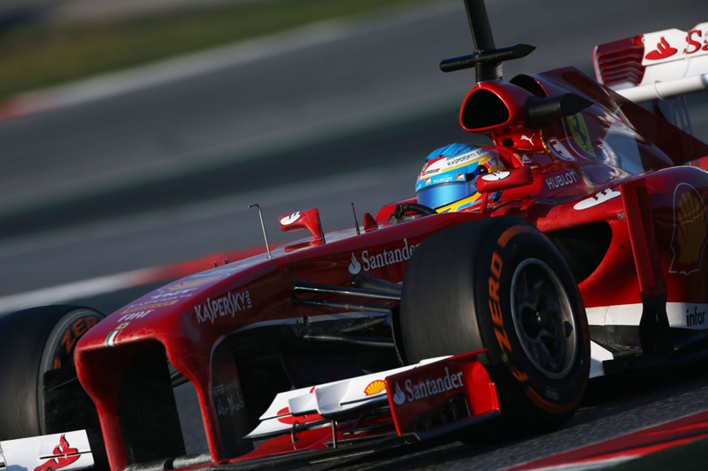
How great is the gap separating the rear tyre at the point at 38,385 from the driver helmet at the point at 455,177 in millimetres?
1951

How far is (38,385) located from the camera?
195 inches

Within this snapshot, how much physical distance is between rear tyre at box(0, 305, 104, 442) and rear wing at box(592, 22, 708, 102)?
4.00m

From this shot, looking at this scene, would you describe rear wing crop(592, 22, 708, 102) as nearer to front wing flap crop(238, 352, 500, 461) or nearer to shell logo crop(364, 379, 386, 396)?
front wing flap crop(238, 352, 500, 461)

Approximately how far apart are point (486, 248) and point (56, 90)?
18466 mm

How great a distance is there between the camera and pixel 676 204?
527 centimetres

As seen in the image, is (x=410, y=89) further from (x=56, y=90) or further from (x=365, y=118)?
(x=56, y=90)

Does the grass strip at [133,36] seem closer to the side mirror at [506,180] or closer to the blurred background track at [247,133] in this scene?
the blurred background track at [247,133]

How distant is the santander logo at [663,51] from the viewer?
747 cm

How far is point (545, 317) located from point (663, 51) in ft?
12.2

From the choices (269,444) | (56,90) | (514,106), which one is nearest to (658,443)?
(269,444)

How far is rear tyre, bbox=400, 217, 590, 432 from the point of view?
13.2 ft

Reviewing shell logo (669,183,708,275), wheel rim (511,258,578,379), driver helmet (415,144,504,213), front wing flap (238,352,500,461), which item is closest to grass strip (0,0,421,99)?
driver helmet (415,144,504,213)

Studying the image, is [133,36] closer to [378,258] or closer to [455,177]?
[455,177]

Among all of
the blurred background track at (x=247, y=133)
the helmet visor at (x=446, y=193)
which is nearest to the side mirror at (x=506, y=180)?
the helmet visor at (x=446, y=193)
